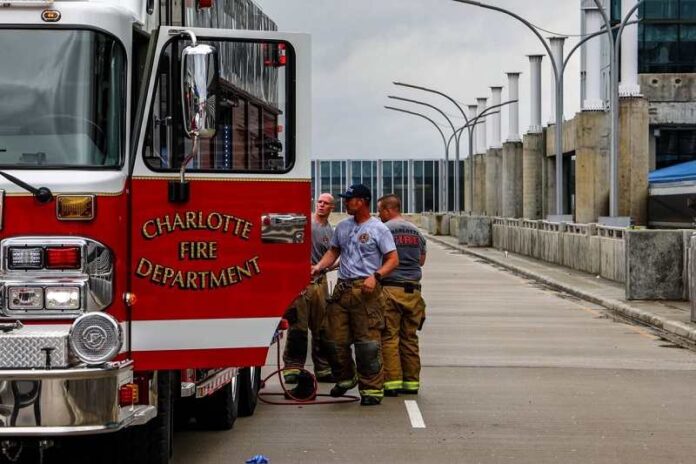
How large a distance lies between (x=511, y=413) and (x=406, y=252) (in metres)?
2.04

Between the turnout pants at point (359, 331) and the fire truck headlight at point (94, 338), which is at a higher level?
the fire truck headlight at point (94, 338)

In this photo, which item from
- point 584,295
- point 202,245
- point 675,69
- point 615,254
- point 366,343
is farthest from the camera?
point 675,69

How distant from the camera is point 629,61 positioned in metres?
55.5

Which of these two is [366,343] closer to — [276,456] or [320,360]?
[320,360]

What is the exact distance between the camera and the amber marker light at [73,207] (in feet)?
26.3

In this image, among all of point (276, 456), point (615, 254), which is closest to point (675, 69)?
point (615, 254)

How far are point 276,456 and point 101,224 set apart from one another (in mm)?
3052

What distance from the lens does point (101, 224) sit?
808 centimetres

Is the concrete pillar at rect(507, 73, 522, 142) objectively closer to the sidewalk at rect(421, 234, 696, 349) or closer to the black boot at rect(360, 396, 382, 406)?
the sidewalk at rect(421, 234, 696, 349)

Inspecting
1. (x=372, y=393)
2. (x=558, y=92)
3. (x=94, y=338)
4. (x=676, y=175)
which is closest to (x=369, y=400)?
(x=372, y=393)

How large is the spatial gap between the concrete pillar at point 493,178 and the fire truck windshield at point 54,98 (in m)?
83.1

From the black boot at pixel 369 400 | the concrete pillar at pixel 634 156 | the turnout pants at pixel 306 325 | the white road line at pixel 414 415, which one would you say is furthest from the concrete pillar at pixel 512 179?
the black boot at pixel 369 400

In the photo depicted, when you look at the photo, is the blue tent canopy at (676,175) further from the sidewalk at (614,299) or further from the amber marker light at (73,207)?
the amber marker light at (73,207)

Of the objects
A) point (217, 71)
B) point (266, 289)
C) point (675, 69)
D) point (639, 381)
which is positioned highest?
point (675, 69)
